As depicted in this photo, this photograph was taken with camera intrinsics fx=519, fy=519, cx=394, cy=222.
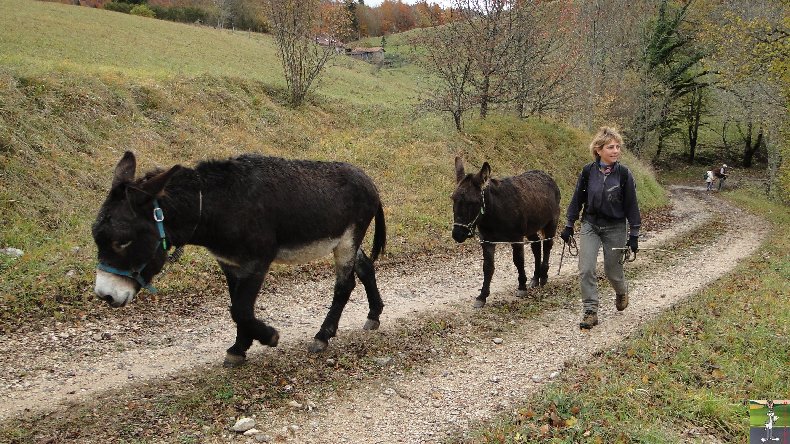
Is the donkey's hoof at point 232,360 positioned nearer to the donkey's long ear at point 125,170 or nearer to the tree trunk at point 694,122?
the donkey's long ear at point 125,170

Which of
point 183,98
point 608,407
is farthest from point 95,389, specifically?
point 183,98

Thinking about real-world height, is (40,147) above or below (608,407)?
above

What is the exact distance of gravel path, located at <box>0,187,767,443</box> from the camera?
4.66 meters

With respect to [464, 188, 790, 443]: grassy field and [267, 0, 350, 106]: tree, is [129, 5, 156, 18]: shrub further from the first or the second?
[464, 188, 790, 443]: grassy field

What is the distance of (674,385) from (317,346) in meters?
3.69

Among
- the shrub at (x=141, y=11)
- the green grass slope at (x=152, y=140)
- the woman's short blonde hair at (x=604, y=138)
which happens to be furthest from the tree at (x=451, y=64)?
Answer: the shrub at (x=141, y=11)

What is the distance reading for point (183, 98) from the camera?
1647 cm

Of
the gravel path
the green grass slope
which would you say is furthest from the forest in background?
the gravel path

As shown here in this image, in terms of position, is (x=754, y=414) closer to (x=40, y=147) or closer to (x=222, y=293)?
(x=222, y=293)

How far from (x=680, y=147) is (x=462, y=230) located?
48616mm

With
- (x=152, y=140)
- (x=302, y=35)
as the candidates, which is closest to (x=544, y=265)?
(x=152, y=140)

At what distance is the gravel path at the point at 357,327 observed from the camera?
4660mm

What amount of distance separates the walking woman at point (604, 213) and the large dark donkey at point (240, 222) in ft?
9.97

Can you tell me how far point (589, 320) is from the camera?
284 inches
